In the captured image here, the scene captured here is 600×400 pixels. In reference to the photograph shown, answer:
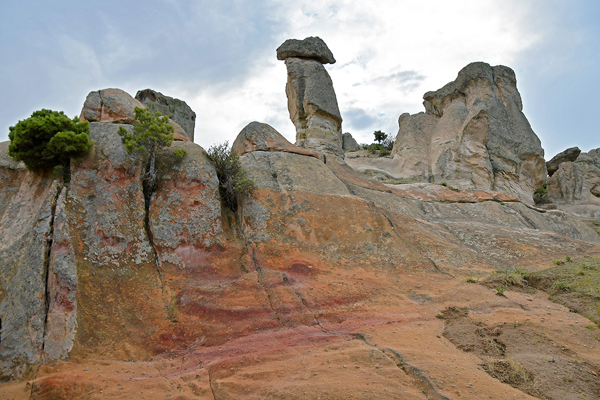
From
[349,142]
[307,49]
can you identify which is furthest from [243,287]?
[349,142]

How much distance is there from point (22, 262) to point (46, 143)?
3020mm

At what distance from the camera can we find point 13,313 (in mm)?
6539

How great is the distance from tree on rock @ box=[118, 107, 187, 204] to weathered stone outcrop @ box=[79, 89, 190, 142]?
103cm

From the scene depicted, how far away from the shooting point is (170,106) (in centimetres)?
2242

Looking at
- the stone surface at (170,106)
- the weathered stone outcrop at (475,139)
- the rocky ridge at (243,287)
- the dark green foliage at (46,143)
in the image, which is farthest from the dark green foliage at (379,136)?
the dark green foliage at (46,143)

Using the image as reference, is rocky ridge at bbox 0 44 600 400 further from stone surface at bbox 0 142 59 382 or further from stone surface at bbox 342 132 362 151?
stone surface at bbox 342 132 362 151

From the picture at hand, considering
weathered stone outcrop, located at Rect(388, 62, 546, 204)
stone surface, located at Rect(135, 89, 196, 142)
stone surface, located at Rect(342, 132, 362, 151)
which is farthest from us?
stone surface, located at Rect(342, 132, 362, 151)

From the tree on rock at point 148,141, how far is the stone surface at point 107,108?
1.03 m

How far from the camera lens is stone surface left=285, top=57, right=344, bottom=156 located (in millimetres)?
20703

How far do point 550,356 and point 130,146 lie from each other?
9.64 meters

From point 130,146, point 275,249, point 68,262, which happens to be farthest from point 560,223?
point 68,262

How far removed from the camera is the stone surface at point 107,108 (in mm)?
11328

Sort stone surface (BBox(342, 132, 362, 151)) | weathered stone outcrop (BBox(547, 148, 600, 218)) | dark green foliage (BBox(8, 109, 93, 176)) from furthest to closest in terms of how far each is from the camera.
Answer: stone surface (BBox(342, 132, 362, 151))
weathered stone outcrop (BBox(547, 148, 600, 218))
dark green foliage (BBox(8, 109, 93, 176))

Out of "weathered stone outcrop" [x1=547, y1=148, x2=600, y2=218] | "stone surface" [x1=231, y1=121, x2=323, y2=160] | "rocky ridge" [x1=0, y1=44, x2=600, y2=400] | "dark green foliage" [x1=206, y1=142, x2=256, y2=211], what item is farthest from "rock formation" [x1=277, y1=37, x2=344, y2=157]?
"weathered stone outcrop" [x1=547, y1=148, x2=600, y2=218]
